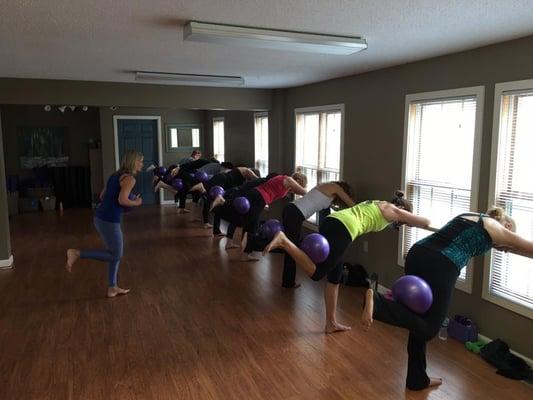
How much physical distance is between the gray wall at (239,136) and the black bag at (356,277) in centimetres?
378

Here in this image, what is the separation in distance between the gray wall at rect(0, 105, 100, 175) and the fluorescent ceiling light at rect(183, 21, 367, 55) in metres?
8.37

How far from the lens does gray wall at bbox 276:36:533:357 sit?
3465mm

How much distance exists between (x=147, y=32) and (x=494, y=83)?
2623mm

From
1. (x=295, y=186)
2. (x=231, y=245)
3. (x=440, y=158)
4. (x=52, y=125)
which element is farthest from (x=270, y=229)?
(x=52, y=125)

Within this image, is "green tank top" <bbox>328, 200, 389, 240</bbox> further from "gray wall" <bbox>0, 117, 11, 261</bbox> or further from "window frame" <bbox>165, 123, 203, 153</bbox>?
"window frame" <bbox>165, 123, 203, 153</bbox>

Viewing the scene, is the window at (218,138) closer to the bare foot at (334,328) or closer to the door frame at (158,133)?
the door frame at (158,133)

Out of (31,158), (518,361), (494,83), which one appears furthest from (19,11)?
(31,158)

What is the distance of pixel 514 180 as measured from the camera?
11.3 feet

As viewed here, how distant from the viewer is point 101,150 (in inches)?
397

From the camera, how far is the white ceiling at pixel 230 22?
2.51m

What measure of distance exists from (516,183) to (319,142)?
312 centimetres

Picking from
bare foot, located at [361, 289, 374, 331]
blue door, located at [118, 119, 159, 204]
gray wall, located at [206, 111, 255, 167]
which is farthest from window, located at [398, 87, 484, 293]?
blue door, located at [118, 119, 159, 204]

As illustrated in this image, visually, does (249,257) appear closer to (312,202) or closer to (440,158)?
(312,202)

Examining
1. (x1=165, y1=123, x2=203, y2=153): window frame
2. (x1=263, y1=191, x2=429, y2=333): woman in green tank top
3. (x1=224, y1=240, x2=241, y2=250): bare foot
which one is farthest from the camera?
(x1=165, y1=123, x2=203, y2=153): window frame
